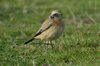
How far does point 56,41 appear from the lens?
1173 centimetres

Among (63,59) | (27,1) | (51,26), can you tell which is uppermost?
(27,1)

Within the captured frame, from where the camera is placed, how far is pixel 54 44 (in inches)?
440

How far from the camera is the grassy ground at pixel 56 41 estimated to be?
31.6ft

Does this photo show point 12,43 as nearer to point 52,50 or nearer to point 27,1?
point 52,50

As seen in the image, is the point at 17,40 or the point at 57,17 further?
the point at 17,40

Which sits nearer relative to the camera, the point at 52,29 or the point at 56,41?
the point at 52,29

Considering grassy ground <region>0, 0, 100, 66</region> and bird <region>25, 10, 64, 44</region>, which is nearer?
grassy ground <region>0, 0, 100, 66</region>

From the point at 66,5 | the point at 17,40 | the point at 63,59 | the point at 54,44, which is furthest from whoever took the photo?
the point at 66,5

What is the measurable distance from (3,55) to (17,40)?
2.13 metres

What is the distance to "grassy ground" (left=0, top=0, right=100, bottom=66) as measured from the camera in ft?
31.6

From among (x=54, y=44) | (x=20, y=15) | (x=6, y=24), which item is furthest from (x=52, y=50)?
(x=20, y=15)

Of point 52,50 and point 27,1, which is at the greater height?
point 27,1

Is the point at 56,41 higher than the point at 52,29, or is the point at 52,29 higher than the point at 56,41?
the point at 52,29

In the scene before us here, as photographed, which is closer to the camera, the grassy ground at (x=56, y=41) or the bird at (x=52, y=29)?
the grassy ground at (x=56, y=41)
